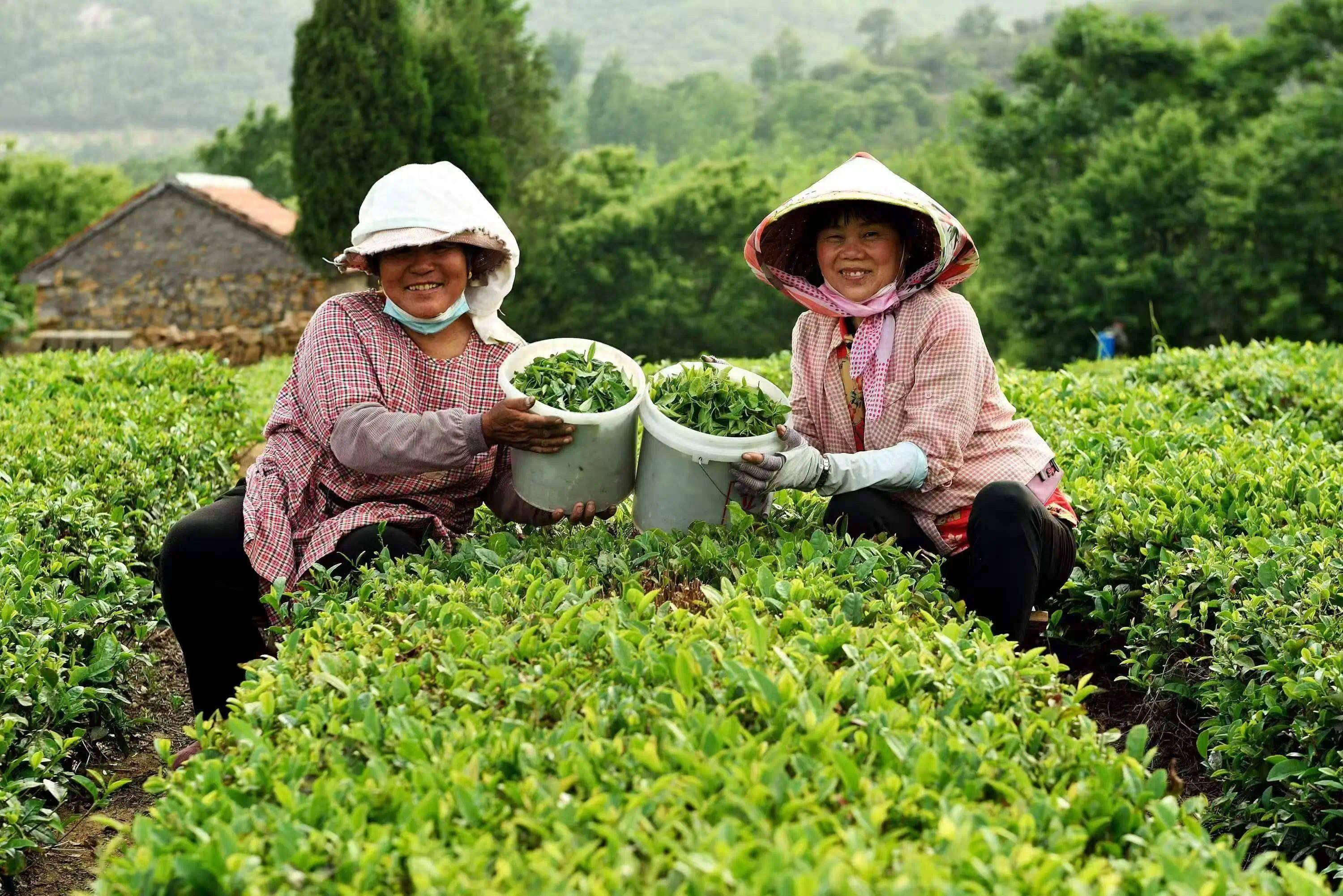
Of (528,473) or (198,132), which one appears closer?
(528,473)

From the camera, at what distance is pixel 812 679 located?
240cm

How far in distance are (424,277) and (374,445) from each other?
55cm

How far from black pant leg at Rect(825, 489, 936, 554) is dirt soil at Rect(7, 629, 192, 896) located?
201 centimetres

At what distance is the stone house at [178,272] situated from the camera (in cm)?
2020

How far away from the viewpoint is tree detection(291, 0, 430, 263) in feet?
65.8

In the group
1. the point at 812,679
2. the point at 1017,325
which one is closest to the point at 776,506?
the point at 812,679

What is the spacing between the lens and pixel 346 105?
20.4m

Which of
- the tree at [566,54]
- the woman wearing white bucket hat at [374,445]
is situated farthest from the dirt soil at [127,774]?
the tree at [566,54]

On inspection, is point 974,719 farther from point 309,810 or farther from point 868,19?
point 868,19

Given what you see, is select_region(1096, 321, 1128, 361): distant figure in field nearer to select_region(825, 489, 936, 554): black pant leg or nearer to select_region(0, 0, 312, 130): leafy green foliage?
select_region(825, 489, 936, 554): black pant leg

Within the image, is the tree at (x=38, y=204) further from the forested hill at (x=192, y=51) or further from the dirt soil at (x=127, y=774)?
the forested hill at (x=192, y=51)

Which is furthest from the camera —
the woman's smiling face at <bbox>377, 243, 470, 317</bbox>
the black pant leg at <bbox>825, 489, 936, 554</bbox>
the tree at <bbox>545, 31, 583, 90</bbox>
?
the tree at <bbox>545, 31, 583, 90</bbox>

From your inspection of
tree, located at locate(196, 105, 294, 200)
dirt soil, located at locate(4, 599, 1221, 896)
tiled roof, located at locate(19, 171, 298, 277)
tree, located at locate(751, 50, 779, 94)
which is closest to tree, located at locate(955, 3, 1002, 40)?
tree, located at locate(751, 50, 779, 94)

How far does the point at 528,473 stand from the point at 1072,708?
163 cm
